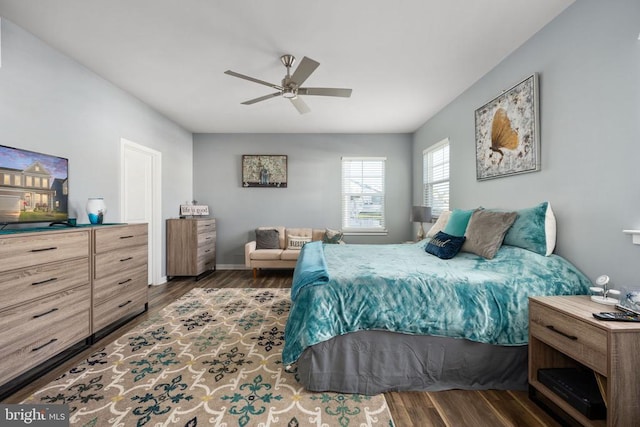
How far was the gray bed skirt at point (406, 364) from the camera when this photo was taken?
172 cm

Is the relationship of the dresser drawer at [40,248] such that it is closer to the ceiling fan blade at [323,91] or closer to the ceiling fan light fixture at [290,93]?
the ceiling fan light fixture at [290,93]

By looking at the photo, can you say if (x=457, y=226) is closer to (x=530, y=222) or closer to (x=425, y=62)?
(x=530, y=222)

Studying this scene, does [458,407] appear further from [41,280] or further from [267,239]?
[267,239]

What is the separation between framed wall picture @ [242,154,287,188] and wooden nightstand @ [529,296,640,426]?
14.6ft

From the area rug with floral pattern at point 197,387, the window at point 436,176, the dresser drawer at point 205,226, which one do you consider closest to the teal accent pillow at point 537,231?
the area rug with floral pattern at point 197,387

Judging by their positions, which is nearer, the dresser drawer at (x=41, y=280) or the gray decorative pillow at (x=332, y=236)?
the dresser drawer at (x=41, y=280)

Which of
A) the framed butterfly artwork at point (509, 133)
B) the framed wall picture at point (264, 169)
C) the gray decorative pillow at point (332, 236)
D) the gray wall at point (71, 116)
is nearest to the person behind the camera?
the gray wall at point (71, 116)

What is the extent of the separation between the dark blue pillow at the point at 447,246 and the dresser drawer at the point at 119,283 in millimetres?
3140

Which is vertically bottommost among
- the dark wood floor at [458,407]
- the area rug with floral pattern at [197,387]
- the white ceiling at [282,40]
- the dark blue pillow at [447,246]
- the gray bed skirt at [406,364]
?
the dark wood floor at [458,407]

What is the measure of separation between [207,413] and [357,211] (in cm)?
429

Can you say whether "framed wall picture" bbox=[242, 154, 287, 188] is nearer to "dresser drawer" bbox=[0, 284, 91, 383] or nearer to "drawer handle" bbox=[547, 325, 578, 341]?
"dresser drawer" bbox=[0, 284, 91, 383]

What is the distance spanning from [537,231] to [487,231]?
1.21 feet

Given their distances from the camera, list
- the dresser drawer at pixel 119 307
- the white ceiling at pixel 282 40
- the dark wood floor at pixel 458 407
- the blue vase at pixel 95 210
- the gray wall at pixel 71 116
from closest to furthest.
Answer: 1. the dark wood floor at pixel 458 407
2. the white ceiling at pixel 282 40
3. the gray wall at pixel 71 116
4. the dresser drawer at pixel 119 307
5. the blue vase at pixel 95 210

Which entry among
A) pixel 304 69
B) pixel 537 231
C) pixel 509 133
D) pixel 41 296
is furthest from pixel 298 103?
pixel 41 296
